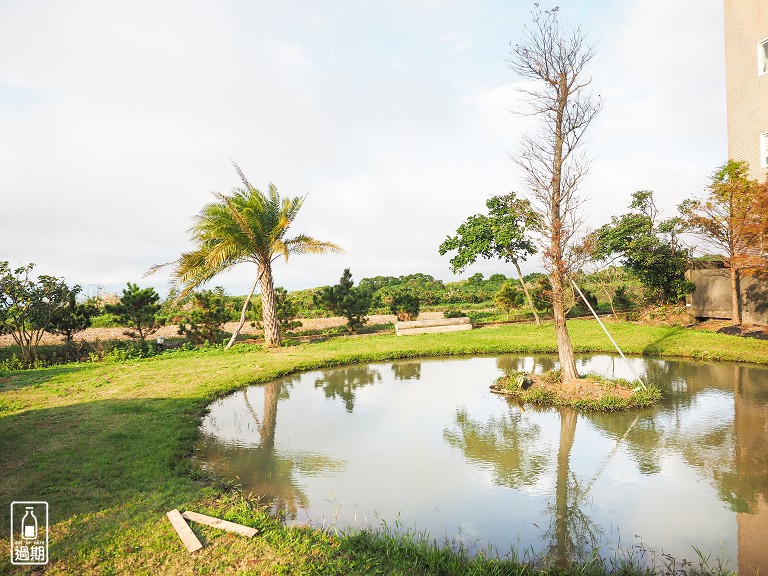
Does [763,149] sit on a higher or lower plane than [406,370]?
higher

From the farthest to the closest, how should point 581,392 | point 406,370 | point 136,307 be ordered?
point 136,307, point 406,370, point 581,392

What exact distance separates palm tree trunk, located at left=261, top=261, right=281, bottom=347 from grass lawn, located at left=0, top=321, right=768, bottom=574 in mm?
3560

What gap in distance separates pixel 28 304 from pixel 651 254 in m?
23.9

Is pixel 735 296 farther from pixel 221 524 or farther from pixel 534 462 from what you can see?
pixel 221 524

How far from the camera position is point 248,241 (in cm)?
1850

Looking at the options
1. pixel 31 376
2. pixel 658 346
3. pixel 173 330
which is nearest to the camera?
pixel 31 376

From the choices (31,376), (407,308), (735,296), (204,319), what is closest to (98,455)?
(31,376)

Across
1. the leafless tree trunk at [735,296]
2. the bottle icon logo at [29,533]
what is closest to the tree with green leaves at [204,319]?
the bottle icon logo at [29,533]

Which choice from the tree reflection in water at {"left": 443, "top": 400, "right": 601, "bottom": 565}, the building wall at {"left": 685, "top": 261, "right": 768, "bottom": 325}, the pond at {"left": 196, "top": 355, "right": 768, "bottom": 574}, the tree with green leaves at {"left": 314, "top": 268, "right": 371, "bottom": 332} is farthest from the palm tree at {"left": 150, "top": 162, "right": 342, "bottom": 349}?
the building wall at {"left": 685, "top": 261, "right": 768, "bottom": 325}

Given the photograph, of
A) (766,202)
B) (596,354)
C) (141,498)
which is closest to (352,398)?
(141,498)

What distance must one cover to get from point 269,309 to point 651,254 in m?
16.4

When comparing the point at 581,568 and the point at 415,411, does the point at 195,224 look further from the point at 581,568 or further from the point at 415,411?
the point at 581,568

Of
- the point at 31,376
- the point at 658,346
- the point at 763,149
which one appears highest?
the point at 763,149

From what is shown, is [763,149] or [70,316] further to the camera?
[70,316]
